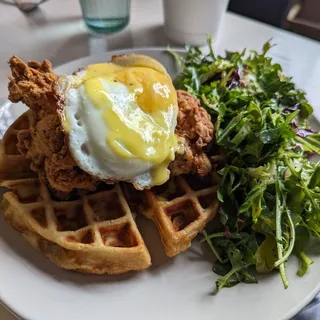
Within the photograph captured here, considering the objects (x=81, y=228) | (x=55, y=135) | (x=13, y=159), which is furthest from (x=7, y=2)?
(x=81, y=228)

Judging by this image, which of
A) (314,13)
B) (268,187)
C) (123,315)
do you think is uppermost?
(268,187)

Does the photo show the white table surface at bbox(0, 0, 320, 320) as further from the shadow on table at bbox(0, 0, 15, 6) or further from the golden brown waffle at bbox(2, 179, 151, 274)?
the golden brown waffle at bbox(2, 179, 151, 274)

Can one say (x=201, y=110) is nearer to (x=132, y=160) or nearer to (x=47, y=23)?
(x=132, y=160)

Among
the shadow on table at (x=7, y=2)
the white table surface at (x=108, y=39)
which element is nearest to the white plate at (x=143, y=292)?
the white table surface at (x=108, y=39)

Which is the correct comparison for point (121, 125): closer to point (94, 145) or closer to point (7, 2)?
point (94, 145)

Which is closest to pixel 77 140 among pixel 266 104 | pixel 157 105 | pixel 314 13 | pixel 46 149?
pixel 46 149

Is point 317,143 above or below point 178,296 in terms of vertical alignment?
above
